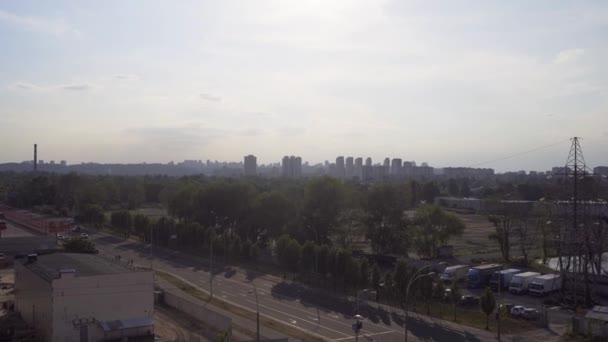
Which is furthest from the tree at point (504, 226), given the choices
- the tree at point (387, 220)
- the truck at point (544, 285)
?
the truck at point (544, 285)

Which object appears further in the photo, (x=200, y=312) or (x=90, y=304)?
(x=200, y=312)

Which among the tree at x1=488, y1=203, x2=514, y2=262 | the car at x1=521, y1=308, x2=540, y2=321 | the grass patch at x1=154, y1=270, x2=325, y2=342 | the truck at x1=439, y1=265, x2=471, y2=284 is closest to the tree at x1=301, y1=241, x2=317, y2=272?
the grass patch at x1=154, y1=270, x2=325, y2=342

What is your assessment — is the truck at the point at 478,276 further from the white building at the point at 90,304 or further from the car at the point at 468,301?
the white building at the point at 90,304

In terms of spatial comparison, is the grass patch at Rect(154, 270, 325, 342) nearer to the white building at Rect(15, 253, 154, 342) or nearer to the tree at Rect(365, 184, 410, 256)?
the white building at Rect(15, 253, 154, 342)

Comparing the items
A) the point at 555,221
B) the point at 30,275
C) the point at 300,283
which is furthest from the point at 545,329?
the point at 30,275

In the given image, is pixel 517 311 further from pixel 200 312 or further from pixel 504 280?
pixel 200 312

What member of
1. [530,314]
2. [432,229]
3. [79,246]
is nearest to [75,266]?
[79,246]
